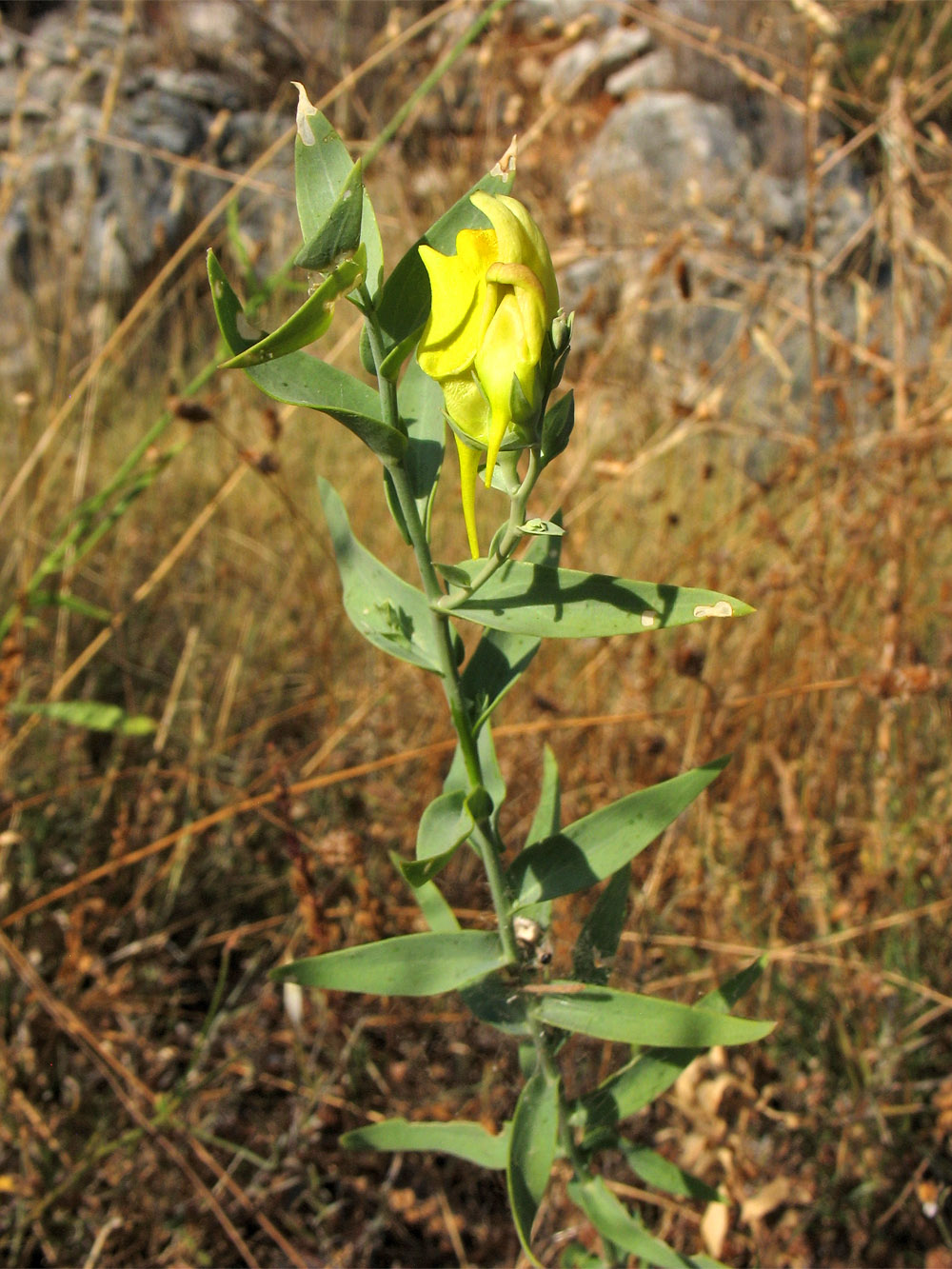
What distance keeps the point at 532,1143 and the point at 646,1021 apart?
7.1 inches

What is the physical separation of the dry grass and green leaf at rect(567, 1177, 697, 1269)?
315 millimetres

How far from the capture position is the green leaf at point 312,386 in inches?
23.5

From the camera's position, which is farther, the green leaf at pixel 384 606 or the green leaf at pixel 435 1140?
the green leaf at pixel 435 1140

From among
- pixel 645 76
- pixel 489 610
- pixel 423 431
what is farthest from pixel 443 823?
pixel 645 76

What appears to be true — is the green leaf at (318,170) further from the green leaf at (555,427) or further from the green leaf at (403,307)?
the green leaf at (555,427)

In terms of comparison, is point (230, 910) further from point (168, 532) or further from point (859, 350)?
point (859, 350)

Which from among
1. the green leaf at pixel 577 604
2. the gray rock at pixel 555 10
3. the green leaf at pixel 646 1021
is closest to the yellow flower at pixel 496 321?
the green leaf at pixel 577 604

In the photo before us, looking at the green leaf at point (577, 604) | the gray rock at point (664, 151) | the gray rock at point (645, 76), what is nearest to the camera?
the green leaf at point (577, 604)

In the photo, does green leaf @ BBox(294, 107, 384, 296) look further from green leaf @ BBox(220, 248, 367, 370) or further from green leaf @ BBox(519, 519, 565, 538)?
green leaf @ BBox(519, 519, 565, 538)

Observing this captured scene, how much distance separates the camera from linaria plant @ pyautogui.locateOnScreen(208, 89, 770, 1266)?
2.01 ft

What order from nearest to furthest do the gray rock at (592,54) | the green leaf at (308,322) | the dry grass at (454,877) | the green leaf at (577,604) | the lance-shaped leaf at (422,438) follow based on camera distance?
the green leaf at (308,322)
the green leaf at (577,604)
the lance-shaped leaf at (422,438)
the dry grass at (454,877)
the gray rock at (592,54)

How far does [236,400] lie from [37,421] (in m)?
0.79

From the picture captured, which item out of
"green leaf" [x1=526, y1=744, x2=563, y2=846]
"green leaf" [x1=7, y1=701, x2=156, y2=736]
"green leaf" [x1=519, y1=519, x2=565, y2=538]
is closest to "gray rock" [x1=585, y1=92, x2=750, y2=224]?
"green leaf" [x1=7, y1=701, x2=156, y2=736]

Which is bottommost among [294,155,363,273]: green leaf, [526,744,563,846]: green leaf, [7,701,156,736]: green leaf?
[7,701,156,736]: green leaf
